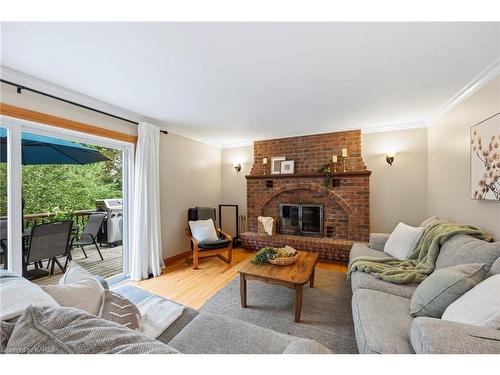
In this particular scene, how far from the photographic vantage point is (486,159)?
1.86 meters

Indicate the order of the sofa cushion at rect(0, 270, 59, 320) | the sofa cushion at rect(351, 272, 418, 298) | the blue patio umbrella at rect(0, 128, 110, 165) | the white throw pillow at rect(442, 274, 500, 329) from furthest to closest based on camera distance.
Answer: the blue patio umbrella at rect(0, 128, 110, 165)
the sofa cushion at rect(351, 272, 418, 298)
the white throw pillow at rect(442, 274, 500, 329)
the sofa cushion at rect(0, 270, 59, 320)

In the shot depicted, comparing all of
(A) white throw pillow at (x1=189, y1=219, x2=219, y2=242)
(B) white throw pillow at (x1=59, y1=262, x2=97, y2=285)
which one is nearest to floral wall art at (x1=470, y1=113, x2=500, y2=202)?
(B) white throw pillow at (x1=59, y1=262, x2=97, y2=285)

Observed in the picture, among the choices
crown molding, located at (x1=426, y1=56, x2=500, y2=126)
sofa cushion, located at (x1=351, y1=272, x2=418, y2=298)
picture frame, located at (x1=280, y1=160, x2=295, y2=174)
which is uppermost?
crown molding, located at (x1=426, y1=56, x2=500, y2=126)

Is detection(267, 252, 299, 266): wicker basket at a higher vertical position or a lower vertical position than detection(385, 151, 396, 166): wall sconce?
lower

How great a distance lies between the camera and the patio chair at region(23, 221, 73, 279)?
210 cm

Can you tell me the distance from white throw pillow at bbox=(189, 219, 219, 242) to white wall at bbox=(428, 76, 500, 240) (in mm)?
3175

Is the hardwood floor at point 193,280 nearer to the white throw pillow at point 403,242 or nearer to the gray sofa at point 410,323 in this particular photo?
the white throw pillow at point 403,242

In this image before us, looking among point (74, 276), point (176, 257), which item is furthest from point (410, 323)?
point (176, 257)

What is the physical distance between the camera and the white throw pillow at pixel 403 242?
Answer: 85.8 inches

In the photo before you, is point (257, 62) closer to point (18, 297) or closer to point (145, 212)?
point (18, 297)

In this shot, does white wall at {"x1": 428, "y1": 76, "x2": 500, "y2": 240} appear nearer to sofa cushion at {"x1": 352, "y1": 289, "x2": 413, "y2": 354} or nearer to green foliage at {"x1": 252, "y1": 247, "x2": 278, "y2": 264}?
sofa cushion at {"x1": 352, "y1": 289, "x2": 413, "y2": 354}

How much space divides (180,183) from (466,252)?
3608 millimetres
